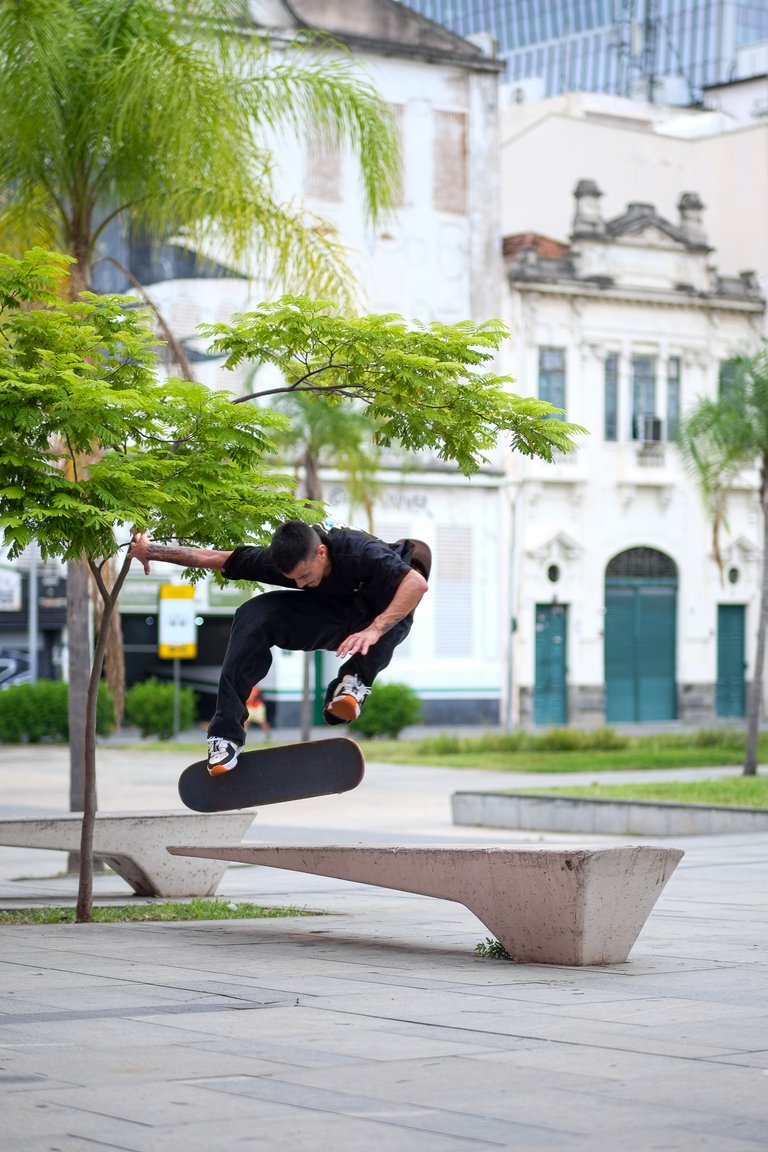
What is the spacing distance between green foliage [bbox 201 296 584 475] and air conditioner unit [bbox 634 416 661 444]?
33.1 metres

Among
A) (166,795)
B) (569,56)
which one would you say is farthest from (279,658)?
(569,56)

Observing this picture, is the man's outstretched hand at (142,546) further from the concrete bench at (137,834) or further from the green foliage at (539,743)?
the green foliage at (539,743)

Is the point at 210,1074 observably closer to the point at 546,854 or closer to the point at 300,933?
the point at 546,854

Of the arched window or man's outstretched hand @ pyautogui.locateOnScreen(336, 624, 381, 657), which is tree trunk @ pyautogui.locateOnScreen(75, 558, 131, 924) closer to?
man's outstretched hand @ pyautogui.locateOnScreen(336, 624, 381, 657)

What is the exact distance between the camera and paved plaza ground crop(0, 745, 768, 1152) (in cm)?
528

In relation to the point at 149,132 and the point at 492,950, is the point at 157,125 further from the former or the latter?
the point at 492,950

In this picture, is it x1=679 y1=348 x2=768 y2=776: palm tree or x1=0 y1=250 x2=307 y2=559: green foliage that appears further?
x1=679 y1=348 x2=768 y2=776: palm tree

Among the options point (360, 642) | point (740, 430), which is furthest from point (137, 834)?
point (740, 430)

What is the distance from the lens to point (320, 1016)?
732cm

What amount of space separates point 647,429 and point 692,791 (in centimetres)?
2352

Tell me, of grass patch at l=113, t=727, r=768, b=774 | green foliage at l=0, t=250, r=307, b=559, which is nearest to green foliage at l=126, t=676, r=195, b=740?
grass patch at l=113, t=727, r=768, b=774

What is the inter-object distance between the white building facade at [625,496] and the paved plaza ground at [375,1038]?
1188 inches

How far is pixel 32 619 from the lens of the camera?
37062 mm

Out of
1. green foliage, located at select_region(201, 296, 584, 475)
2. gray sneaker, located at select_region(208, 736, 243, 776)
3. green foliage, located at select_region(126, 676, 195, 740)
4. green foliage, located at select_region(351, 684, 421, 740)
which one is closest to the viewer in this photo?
gray sneaker, located at select_region(208, 736, 243, 776)
